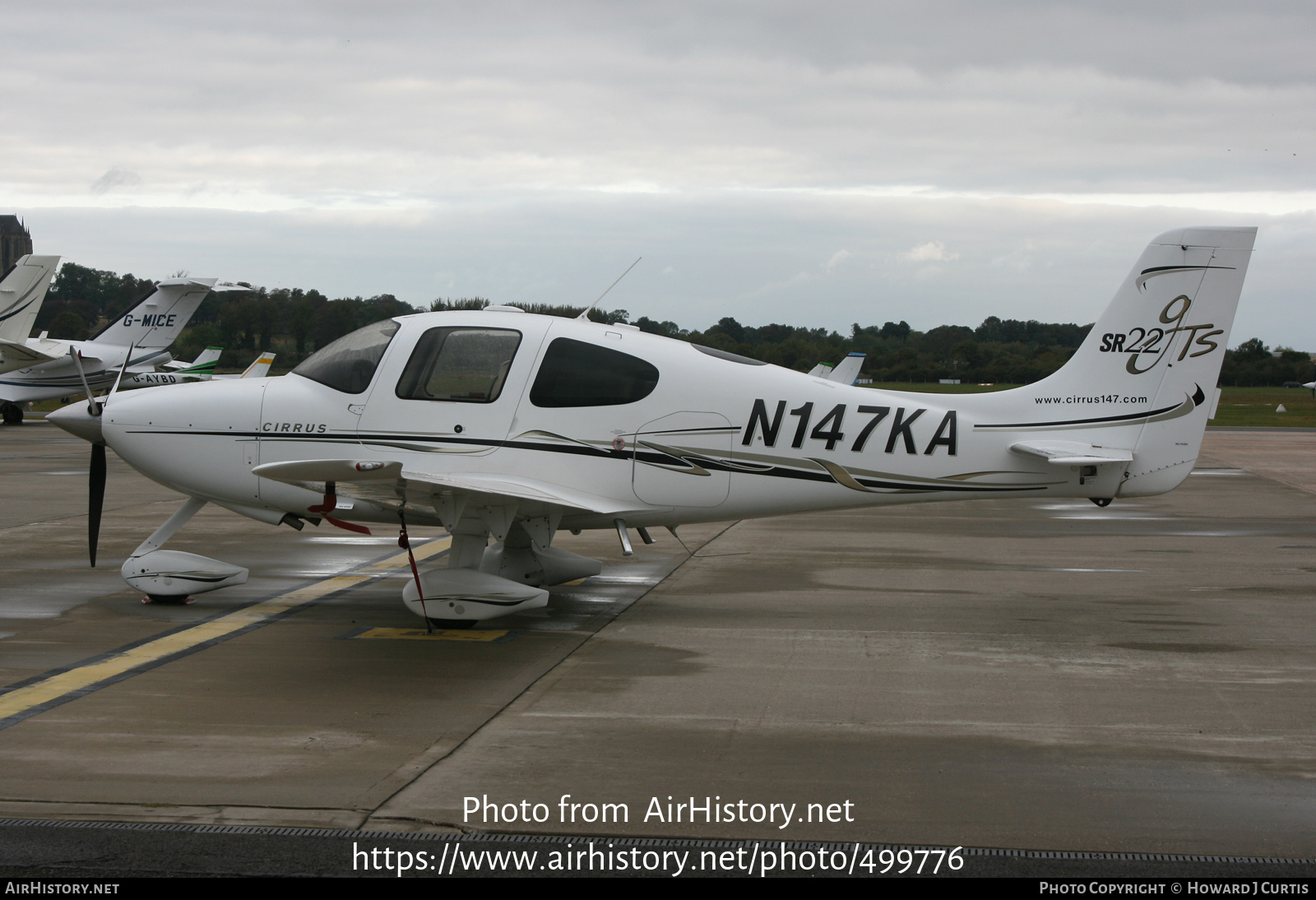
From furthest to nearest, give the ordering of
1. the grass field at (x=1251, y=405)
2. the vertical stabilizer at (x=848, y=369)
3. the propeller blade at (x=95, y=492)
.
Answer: the grass field at (x=1251, y=405) < the vertical stabilizer at (x=848, y=369) < the propeller blade at (x=95, y=492)

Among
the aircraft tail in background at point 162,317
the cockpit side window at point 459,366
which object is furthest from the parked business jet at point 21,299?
the cockpit side window at point 459,366

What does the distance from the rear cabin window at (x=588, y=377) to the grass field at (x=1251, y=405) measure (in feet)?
68.0

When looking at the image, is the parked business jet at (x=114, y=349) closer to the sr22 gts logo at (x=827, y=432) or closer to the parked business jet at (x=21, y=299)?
the parked business jet at (x=21, y=299)

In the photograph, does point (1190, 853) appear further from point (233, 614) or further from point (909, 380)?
point (909, 380)

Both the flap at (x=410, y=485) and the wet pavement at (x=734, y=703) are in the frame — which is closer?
the wet pavement at (x=734, y=703)

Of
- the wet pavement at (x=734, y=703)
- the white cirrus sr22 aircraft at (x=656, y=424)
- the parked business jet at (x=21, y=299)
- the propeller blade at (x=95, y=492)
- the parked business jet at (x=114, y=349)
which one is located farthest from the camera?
the parked business jet at (x=21, y=299)

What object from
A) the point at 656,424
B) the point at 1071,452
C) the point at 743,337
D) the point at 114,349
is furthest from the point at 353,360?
the point at 743,337

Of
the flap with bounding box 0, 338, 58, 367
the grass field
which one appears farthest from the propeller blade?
the flap with bounding box 0, 338, 58, 367

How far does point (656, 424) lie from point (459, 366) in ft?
5.45

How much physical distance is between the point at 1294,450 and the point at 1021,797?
2883 cm

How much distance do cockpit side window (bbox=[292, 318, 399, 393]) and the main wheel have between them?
1.98 metres

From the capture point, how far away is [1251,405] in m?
62.9

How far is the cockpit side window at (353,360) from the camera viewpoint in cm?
877

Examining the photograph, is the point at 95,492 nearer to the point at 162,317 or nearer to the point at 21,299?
the point at 162,317
